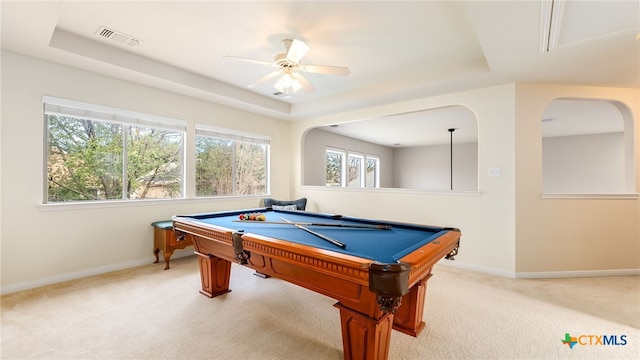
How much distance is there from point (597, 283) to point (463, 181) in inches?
244

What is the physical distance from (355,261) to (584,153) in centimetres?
897

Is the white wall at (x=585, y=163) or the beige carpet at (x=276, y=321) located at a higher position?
the white wall at (x=585, y=163)

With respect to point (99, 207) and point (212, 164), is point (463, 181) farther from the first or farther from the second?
point (99, 207)

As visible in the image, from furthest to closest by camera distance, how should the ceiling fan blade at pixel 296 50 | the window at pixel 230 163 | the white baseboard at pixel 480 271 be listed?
the window at pixel 230 163, the white baseboard at pixel 480 271, the ceiling fan blade at pixel 296 50

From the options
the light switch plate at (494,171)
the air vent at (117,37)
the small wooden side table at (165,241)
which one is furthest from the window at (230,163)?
the light switch plate at (494,171)

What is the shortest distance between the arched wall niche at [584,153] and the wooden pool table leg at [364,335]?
5.72 m

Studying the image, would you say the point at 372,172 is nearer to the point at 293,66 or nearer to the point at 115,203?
the point at 293,66

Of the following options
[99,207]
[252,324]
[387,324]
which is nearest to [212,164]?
[99,207]

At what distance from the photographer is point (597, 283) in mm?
2938

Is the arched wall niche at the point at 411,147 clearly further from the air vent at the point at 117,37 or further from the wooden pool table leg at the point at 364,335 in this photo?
the wooden pool table leg at the point at 364,335

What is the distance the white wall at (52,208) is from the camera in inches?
102

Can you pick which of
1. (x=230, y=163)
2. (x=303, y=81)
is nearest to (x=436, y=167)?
(x=230, y=163)

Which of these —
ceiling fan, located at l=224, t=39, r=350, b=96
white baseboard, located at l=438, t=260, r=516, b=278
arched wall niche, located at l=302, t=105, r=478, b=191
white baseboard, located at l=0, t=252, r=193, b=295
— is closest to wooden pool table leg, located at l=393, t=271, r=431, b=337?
white baseboard, located at l=438, t=260, r=516, b=278

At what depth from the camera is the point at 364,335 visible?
149 centimetres
